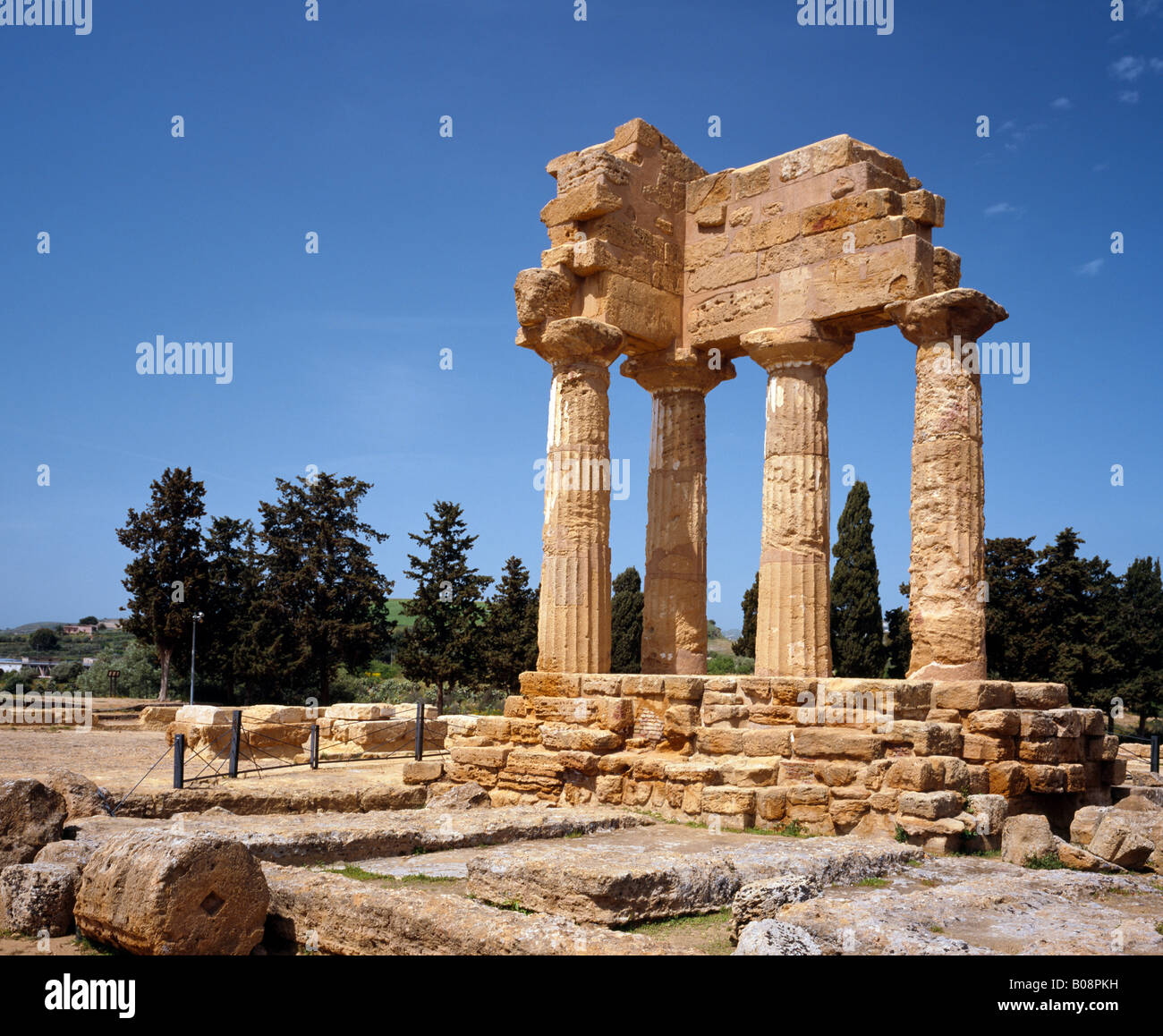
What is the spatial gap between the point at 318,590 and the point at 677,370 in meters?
24.5

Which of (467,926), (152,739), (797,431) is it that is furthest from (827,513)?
(152,739)

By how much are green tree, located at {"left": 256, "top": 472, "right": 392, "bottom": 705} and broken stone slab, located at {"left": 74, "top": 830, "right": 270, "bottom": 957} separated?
30.2m

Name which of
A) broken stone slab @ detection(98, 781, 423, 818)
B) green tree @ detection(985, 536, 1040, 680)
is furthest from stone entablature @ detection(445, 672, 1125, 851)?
green tree @ detection(985, 536, 1040, 680)

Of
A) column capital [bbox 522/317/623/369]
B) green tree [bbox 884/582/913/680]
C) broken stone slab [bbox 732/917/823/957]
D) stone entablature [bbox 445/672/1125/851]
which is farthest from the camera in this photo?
green tree [bbox 884/582/913/680]

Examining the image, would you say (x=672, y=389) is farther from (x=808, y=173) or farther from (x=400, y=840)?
(x=400, y=840)

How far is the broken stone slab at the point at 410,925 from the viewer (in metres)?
5.12

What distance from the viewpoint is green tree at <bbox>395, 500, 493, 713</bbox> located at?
111 feet

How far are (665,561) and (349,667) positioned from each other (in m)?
24.8

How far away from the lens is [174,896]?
5535 mm

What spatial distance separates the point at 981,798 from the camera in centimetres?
987

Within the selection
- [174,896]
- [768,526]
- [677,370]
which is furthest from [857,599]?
[174,896]

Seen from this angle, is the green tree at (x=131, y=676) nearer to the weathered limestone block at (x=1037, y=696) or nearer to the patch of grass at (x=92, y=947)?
the weathered limestone block at (x=1037, y=696)

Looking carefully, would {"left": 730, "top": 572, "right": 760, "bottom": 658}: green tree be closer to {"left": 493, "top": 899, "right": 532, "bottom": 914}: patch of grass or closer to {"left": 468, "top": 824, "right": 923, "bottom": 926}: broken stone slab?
{"left": 468, "top": 824, "right": 923, "bottom": 926}: broken stone slab

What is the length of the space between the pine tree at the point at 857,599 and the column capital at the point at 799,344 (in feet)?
59.5
